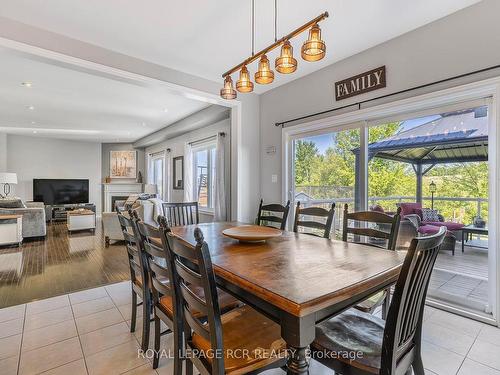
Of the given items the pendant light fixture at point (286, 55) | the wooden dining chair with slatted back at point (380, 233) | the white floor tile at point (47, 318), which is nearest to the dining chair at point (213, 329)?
the wooden dining chair with slatted back at point (380, 233)

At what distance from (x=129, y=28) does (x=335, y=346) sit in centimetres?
313

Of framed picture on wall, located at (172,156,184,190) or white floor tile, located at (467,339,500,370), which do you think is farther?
framed picture on wall, located at (172,156,184,190)

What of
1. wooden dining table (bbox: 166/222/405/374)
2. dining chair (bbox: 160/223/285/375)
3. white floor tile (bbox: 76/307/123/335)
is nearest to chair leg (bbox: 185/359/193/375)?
dining chair (bbox: 160/223/285/375)

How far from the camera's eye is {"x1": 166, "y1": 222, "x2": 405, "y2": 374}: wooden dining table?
38.8 inches

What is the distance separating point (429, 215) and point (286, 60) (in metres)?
2.22

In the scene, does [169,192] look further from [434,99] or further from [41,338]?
[434,99]

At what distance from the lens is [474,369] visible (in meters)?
1.72

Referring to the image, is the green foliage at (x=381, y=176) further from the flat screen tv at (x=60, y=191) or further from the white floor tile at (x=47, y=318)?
the flat screen tv at (x=60, y=191)

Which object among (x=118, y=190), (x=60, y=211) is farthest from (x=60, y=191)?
(x=118, y=190)

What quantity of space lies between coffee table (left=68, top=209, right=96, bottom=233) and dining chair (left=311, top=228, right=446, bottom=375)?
6.84 m

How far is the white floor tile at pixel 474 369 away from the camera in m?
1.68

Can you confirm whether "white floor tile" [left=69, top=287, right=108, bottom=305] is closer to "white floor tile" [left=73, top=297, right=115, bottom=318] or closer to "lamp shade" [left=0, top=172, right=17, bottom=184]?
"white floor tile" [left=73, top=297, right=115, bottom=318]

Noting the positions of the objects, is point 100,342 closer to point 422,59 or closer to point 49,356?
point 49,356

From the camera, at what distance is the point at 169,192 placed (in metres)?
7.66
